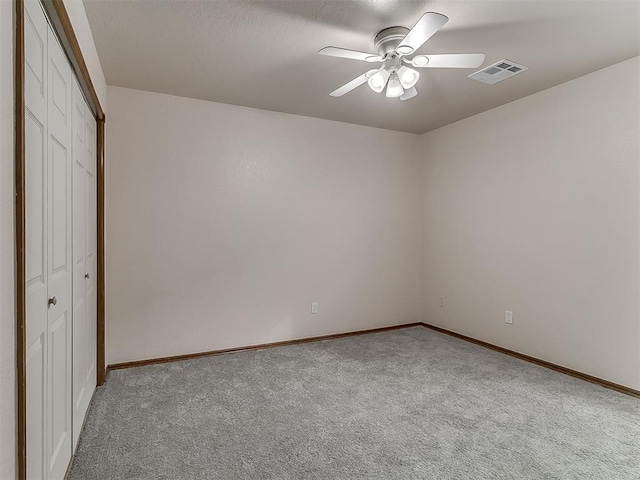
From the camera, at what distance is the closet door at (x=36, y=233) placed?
124cm

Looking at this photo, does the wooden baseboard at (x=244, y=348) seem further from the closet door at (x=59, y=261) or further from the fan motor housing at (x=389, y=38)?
the fan motor housing at (x=389, y=38)

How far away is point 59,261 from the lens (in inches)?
66.4

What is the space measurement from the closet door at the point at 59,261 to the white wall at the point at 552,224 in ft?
11.8

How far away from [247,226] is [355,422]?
216 cm

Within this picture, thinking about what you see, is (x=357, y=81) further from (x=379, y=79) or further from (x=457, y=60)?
Result: (x=457, y=60)

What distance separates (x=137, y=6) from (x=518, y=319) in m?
3.89

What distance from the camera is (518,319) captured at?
361 cm

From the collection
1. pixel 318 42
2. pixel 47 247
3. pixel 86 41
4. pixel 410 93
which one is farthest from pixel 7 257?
pixel 410 93

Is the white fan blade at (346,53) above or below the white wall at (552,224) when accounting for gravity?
above

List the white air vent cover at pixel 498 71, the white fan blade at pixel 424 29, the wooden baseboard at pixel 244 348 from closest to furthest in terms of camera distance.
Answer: the white fan blade at pixel 424 29 → the white air vent cover at pixel 498 71 → the wooden baseboard at pixel 244 348

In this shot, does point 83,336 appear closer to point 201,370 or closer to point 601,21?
point 201,370

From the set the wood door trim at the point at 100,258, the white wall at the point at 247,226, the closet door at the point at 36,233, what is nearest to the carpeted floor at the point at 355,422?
the wood door trim at the point at 100,258

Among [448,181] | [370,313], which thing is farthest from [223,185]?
[448,181]

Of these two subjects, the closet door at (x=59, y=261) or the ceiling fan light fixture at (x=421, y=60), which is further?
the ceiling fan light fixture at (x=421, y=60)
